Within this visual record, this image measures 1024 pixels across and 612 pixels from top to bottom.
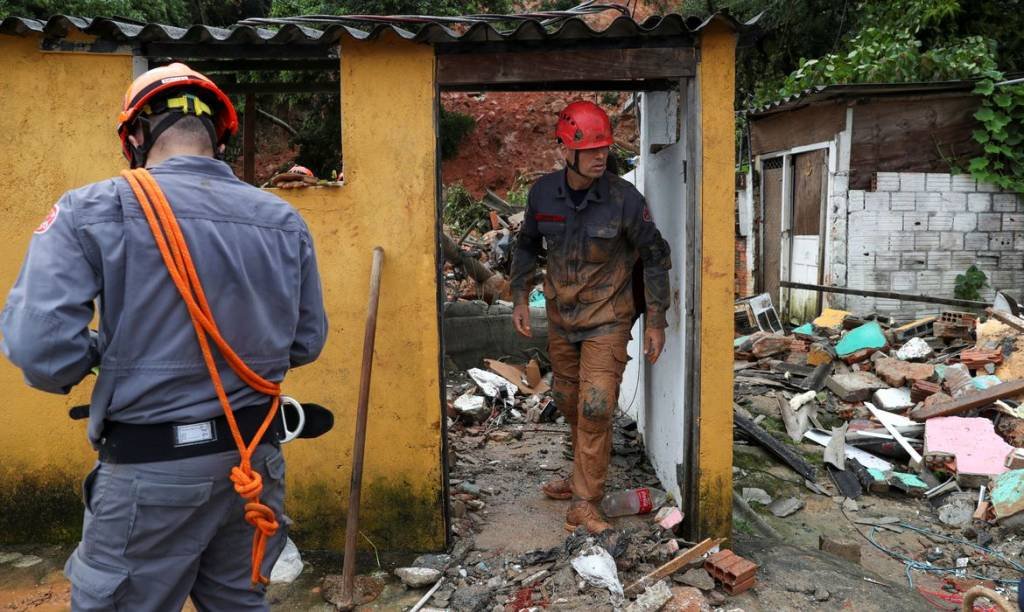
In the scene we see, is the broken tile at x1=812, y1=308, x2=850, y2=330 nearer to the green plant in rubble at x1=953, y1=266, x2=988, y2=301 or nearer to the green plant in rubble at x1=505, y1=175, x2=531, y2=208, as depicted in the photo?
the green plant in rubble at x1=953, y1=266, x2=988, y2=301

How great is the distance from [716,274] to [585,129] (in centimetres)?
107

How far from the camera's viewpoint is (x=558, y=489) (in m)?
5.12

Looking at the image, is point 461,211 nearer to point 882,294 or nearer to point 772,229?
point 772,229

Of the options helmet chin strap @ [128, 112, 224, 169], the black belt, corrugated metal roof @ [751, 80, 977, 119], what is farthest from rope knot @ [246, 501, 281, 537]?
corrugated metal roof @ [751, 80, 977, 119]

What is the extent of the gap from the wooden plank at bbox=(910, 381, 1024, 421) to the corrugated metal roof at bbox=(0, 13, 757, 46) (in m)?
4.19

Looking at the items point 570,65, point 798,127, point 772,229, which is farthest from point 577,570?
point 772,229

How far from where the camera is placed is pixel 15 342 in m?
1.99

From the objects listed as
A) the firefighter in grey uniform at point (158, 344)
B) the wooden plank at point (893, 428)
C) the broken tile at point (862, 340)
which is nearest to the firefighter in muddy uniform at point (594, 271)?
the firefighter in grey uniform at point (158, 344)

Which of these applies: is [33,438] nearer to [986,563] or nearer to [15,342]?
[15,342]

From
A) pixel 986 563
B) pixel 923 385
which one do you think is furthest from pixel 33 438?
pixel 923 385

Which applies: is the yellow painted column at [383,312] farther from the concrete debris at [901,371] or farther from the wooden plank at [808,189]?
the wooden plank at [808,189]

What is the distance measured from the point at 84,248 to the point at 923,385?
7084 millimetres

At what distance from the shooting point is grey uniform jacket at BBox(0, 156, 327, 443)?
201 centimetres

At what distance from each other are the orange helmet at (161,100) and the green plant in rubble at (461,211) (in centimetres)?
1327
